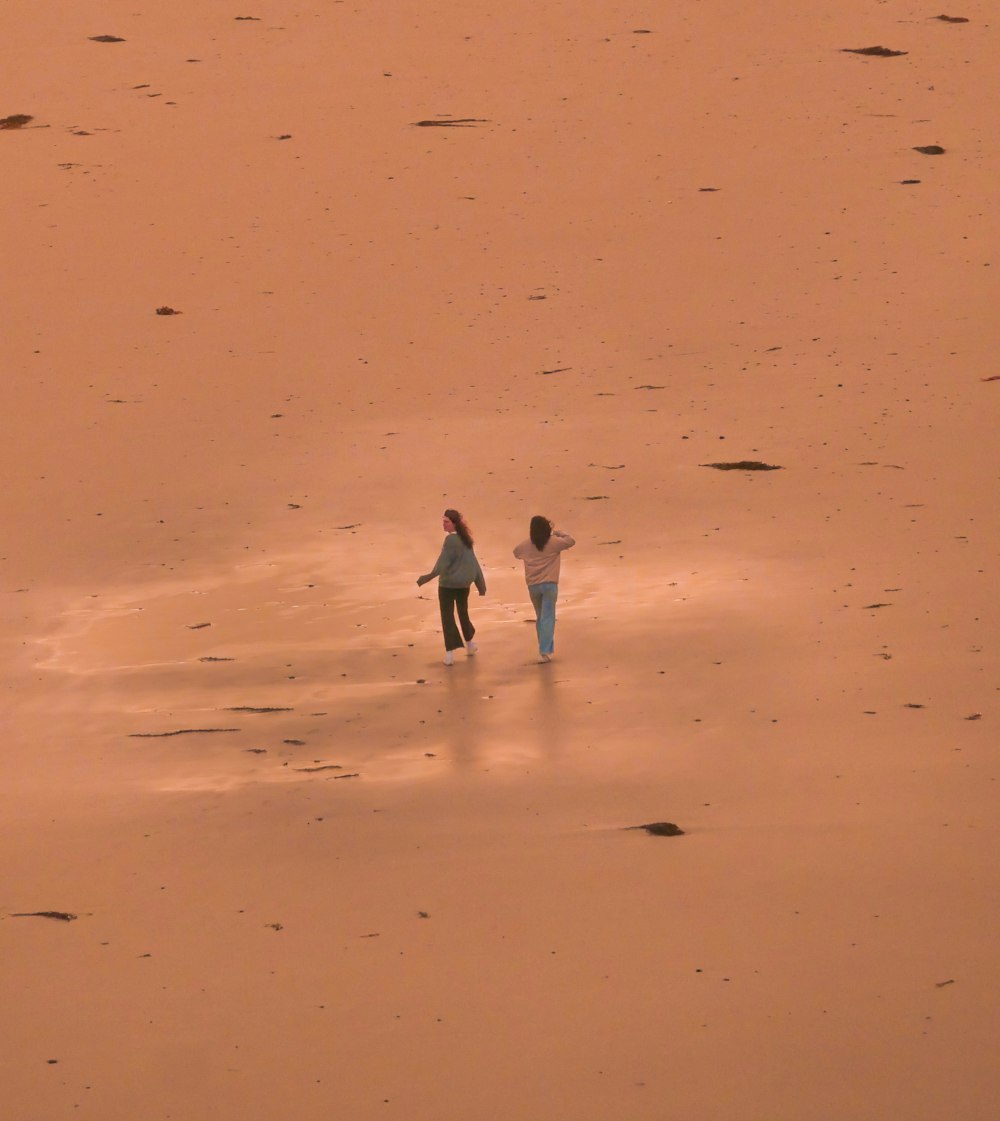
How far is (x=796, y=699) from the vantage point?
10.6 meters

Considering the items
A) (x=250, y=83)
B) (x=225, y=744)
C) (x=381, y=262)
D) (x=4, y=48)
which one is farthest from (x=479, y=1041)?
(x=4, y=48)

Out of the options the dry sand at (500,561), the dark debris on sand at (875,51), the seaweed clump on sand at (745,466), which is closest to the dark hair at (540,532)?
the dry sand at (500,561)

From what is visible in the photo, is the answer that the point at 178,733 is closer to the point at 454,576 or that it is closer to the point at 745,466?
the point at 454,576

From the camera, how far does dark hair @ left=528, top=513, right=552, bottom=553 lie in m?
11.4

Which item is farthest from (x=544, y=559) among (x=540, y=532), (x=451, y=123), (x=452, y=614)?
(x=451, y=123)

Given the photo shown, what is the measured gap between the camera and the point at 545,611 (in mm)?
11562

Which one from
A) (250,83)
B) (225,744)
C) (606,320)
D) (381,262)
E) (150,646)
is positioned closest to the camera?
(225,744)

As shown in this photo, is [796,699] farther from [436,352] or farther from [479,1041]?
[436,352]

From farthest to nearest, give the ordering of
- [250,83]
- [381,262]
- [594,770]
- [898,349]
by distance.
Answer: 1. [250,83]
2. [381,262]
3. [898,349]
4. [594,770]

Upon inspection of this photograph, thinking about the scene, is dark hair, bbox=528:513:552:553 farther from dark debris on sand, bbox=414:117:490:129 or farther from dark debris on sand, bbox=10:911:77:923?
dark debris on sand, bbox=414:117:490:129

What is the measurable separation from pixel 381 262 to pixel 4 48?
10.3m

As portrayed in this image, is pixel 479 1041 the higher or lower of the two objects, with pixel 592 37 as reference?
lower

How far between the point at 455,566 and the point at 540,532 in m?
0.68

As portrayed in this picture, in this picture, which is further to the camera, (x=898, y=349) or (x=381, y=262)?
(x=381, y=262)
